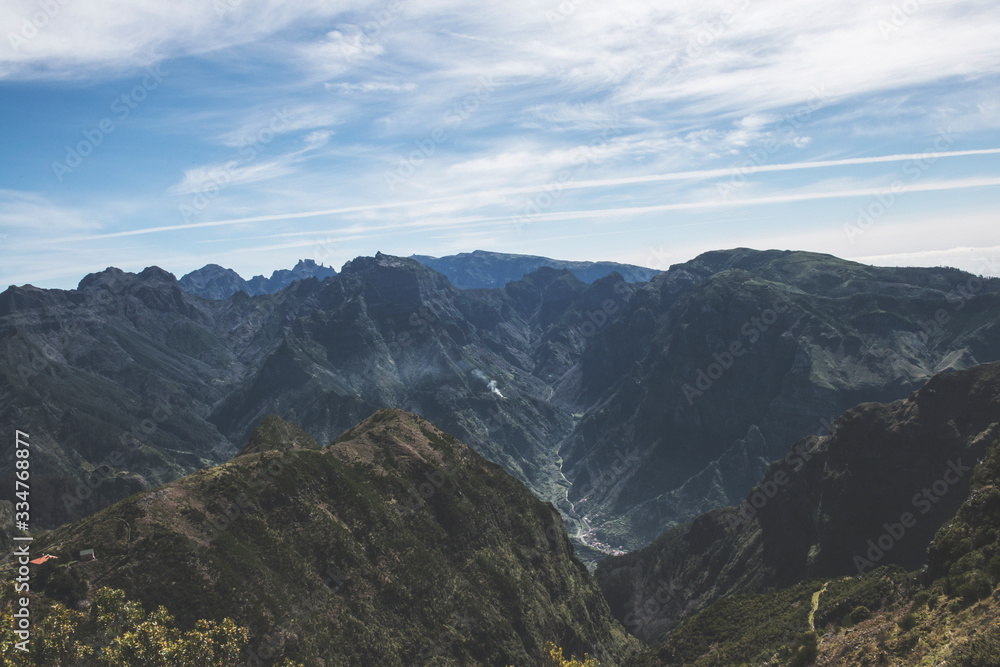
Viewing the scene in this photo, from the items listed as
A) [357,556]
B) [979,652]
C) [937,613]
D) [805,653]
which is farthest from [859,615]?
[357,556]

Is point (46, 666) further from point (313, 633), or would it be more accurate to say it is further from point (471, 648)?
point (471, 648)

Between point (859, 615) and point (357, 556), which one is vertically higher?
point (859, 615)

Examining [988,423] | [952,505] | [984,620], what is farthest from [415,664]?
[988,423]

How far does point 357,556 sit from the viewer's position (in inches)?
5384

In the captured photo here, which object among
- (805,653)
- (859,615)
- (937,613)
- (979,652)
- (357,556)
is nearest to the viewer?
(979,652)

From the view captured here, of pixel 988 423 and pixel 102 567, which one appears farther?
pixel 988 423

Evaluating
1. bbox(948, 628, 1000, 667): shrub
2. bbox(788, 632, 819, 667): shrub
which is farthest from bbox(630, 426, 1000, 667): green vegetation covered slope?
bbox(788, 632, 819, 667): shrub

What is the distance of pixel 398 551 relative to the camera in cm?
14662

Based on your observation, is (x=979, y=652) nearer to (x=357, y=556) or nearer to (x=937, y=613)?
(x=937, y=613)

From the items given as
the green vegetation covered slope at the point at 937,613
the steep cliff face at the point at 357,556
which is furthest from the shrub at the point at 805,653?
the steep cliff face at the point at 357,556

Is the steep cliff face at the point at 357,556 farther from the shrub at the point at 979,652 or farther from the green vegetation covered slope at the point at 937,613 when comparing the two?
the shrub at the point at 979,652

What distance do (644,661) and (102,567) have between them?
119605mm

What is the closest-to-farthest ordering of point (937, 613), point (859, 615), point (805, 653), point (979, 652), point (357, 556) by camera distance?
point (979, 652), point (937, 613), point (805, 653), point (859, 615), point (357, 556)

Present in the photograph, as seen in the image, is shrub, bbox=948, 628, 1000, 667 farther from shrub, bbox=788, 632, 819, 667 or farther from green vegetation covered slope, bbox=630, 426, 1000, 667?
shrub, bbox=788, 632, 819, 667
